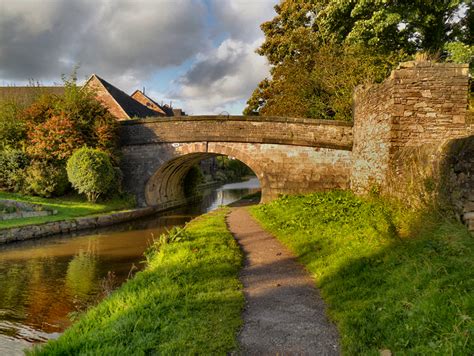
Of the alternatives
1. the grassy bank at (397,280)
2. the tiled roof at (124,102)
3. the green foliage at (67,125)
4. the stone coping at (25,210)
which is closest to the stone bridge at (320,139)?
the green foliage at (67,125)

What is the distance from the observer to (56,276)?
8703 mm

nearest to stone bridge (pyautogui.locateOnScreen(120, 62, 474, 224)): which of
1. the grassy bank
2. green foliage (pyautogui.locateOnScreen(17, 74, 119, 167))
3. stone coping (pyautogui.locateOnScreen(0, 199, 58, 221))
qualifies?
green foliage (pyautogui.locateOnScreen(17, 74, 119, 167))

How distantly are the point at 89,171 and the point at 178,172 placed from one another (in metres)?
7.98

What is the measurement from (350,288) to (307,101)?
58.4ft

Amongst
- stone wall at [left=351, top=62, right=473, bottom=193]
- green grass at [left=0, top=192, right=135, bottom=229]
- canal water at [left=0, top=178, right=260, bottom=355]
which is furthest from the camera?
green grass at [left=0, top=192, right=135, bottom=229]

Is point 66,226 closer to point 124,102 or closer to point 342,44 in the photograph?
point 342,44

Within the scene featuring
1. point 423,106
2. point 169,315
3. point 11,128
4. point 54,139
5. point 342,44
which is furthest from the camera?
point 342,44

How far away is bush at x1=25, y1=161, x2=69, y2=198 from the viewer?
16047mm

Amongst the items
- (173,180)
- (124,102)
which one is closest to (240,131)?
(173,180)

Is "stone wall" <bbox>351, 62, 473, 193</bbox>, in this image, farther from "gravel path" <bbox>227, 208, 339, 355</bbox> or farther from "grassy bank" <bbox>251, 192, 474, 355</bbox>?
"gravel path" <bbox>227, 208, 339, 355</bbox>

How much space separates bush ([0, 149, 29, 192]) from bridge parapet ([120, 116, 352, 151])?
16.4 feet

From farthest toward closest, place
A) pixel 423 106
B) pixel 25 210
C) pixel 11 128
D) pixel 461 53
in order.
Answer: pixel 11 128, pixel 461 53, pixel 25 210, pixel 423 106

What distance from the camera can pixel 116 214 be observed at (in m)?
16.2

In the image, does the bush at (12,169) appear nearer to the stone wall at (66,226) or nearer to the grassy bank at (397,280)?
the stone wall at (66,226)
